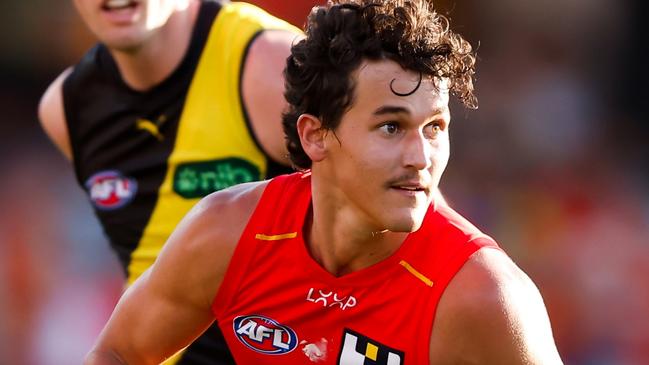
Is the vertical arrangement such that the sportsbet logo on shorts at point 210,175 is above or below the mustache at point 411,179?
below

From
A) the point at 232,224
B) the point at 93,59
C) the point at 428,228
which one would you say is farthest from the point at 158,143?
the point at 428,228

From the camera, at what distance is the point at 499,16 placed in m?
7.66

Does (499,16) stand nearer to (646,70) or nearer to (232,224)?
(646,70)

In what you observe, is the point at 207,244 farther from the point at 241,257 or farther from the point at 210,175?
the point at 210,175

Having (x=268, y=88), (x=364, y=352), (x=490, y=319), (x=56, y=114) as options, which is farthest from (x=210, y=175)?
(x=490, y=319)

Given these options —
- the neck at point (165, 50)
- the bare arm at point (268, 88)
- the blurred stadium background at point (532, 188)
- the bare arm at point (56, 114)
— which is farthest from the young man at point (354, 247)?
the blurred stadium background at point (532, 188)

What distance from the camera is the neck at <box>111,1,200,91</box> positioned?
429cm

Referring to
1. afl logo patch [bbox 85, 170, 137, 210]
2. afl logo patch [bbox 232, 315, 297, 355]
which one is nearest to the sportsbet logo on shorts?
afl logo patch [bbox 85, 170, 137, 210]

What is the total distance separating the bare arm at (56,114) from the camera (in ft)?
15.4

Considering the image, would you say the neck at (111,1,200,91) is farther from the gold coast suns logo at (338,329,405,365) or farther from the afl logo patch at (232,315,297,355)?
the gold coast suns logo at (338,329,405,365)

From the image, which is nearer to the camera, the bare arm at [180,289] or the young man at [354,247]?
the young man at [354,247]

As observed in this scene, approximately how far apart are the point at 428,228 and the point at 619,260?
158 inches

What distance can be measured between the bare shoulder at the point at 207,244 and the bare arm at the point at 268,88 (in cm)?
64

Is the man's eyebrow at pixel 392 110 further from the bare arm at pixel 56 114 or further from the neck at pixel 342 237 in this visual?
the bare arm at pixel 56 114
